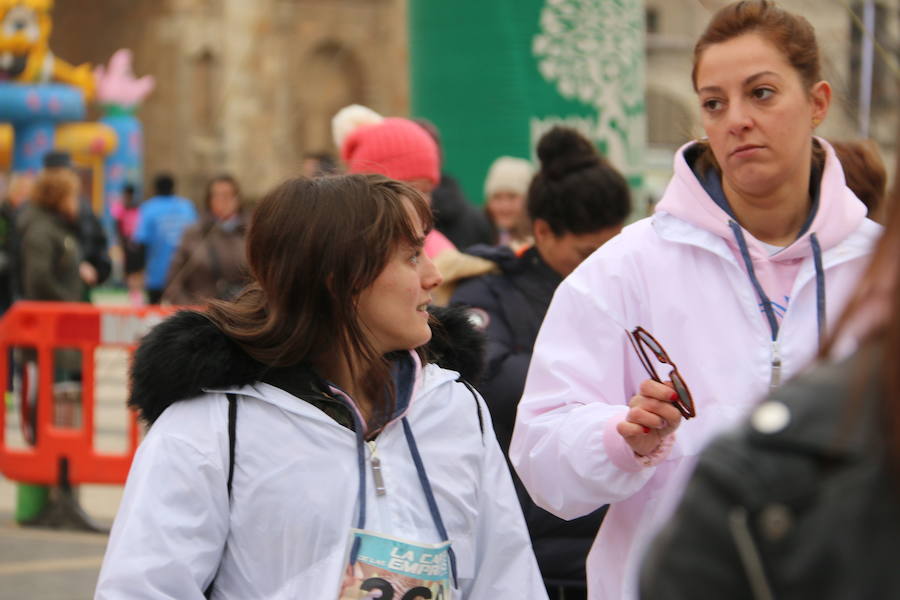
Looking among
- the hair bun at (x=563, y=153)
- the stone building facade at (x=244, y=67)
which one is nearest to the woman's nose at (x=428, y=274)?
the hair bun at (x=563, y=153)

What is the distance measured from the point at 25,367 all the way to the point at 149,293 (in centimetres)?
589

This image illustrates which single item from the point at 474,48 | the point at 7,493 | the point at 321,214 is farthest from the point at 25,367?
the point at 321,214

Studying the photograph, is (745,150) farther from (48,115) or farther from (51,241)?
(48,115)

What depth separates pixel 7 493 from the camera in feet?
28.9

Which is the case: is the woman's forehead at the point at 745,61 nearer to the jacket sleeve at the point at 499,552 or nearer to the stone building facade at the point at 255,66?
the jacket sleeve at the point at 499,552

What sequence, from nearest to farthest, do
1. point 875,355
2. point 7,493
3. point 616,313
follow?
point 875,355 < point 616,313 < point 7,493

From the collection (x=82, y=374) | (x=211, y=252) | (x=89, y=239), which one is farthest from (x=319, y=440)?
(x=89, y=239)

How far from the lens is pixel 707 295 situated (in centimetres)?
271

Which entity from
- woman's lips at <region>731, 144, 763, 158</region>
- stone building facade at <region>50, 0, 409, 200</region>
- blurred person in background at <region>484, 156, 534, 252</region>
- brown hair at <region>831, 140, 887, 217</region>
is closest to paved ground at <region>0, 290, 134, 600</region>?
blurred person in background at <region>484, 156, 534, 252</region>

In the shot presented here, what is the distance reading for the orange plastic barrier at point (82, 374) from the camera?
296 inches

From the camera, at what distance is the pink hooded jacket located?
8.72 ft

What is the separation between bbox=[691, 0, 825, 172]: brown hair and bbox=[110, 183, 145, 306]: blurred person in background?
1403cm

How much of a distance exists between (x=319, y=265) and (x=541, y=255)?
1.58 metres

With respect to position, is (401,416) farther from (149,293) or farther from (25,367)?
(149,293)
